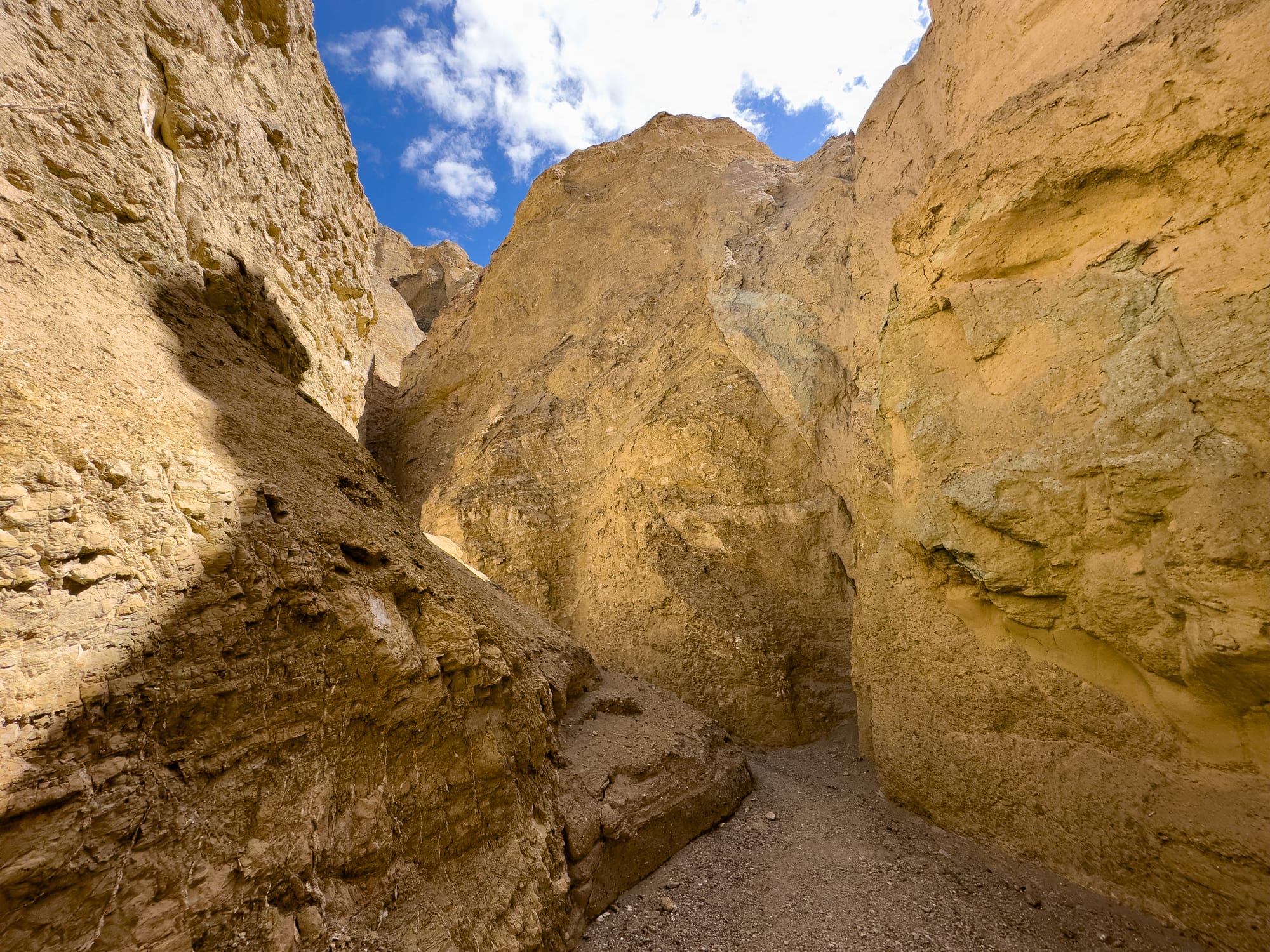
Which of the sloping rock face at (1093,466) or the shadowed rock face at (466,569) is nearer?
the shadowed rock face at (466,569)

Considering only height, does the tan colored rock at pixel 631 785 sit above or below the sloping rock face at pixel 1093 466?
below

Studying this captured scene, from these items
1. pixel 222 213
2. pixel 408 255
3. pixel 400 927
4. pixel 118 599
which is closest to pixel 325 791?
pixel 400 927

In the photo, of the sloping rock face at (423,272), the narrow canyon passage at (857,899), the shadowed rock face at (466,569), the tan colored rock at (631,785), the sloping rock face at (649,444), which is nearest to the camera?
the shadowed rock face at (466,569)

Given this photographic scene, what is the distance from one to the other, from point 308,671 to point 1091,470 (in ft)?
10.5

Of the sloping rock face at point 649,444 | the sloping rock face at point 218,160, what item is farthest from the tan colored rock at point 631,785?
the sloping rock face at point 218,160

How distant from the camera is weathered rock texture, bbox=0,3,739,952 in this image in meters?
1.48

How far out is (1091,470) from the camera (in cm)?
257

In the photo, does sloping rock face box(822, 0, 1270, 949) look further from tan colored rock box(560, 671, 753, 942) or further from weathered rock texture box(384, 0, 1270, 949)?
tan colored rock box(560, 671, 753, 942)

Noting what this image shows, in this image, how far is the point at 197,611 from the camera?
1.80m

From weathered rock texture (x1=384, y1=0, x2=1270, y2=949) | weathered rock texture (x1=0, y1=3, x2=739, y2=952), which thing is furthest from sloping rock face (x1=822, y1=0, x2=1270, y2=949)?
weathered rock texture (x1=0, y1=3, x2=739, y2=952)

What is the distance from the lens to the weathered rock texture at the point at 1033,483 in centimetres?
224

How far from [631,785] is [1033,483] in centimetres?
250

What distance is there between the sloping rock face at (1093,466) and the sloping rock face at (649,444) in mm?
1673

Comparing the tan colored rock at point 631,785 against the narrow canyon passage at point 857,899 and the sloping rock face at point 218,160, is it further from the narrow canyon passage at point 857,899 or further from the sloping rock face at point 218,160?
the sloping rock face at point 218,160
